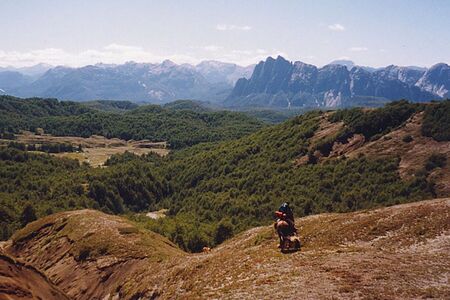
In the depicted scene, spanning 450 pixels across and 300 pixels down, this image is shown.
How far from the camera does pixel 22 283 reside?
1291 inches

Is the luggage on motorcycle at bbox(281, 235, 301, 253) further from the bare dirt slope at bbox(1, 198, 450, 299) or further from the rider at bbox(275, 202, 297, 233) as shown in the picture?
the rider at bbox(275, 202, 297, 233)

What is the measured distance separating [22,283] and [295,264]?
2411 cm

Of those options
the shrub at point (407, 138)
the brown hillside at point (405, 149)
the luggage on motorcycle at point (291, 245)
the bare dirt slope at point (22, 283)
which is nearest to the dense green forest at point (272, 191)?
the brown hillside at point (405, 149)

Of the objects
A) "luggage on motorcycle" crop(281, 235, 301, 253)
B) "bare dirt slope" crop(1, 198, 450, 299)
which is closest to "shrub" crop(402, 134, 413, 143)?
"bare dirt slope" crop(1, 198, 450, 299)

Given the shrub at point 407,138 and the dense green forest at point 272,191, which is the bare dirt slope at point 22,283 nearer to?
the dense green forest at point 272,191

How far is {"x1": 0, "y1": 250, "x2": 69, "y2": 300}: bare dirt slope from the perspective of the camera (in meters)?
29.8

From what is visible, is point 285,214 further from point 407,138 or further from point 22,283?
point 407,138

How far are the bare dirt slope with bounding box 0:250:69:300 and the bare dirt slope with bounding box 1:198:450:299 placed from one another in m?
11.0

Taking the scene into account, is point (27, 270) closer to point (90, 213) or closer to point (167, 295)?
point (167, 295)

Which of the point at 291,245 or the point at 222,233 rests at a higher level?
the point at 291,245

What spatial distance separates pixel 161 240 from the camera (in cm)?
6644

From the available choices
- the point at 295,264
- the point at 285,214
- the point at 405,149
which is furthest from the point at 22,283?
the point at 405,149

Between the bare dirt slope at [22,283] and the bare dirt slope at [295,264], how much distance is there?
1096cm

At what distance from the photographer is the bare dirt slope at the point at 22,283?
29.8m
